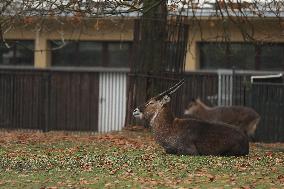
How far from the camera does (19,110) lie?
27.1 meters

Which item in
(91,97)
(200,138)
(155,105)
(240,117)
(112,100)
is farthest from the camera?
(112,100)

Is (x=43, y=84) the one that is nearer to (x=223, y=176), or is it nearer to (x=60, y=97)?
(x=60, y=97)

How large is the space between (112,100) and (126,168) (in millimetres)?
16530

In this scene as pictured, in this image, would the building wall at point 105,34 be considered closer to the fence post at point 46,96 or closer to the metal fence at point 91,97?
the metal fence at point 91,97

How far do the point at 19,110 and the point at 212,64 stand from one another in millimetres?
8060

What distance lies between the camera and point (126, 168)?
40.9 ft

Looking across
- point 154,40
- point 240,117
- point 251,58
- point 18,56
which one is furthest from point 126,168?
point 18,56

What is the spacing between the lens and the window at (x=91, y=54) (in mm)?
30656

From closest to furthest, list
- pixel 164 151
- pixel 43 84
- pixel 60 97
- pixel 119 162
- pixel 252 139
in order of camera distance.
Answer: pixel 119 162 → pixel 164 151 → pixel 252 139 → pixel 43 84 → pixel 60 97

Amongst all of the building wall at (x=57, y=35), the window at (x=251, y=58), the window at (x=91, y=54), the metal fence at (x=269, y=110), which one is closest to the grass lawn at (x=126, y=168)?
the metal fence at (x=269, y=110)

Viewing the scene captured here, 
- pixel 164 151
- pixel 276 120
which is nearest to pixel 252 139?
pixel 276 120

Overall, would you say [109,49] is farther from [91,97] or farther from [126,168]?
[126,168]

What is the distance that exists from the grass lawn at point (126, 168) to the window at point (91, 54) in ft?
46.6

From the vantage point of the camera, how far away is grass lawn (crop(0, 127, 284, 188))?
10953 millimetres
